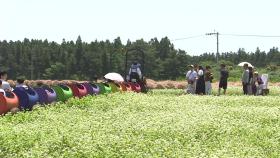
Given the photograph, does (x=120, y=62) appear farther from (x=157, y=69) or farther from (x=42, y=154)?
(x=42, y=154)

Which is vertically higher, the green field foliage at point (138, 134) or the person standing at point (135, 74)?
the person standing at point (135, 74)

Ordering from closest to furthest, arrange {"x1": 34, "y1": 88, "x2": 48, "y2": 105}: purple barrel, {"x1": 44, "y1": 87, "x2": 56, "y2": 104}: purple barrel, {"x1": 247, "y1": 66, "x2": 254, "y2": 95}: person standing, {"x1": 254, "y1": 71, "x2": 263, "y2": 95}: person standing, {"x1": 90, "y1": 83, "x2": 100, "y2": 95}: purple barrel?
1. {"x1": 34, "y1": 88, "x2": 48, "y2": 105}: purple barrel
2. {"x1": 44, "y1": 87, "x2": 56, "y2": 104}: purple barrel
3. {"x1": 90, "y1": 83, "x2": 100, "y2": 95}: purple barrel
4. {"x1": 247, "y1": 66, "x2": 254, "y2": 95}: person standing
5. {"x1": 254, "y1": 71, "x2": 263, "y2": 95}: person standing

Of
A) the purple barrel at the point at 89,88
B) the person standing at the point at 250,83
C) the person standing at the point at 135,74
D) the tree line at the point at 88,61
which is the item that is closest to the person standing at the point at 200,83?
the person standing at the point at 250,83

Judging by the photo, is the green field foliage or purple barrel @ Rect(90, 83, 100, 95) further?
purple barrel @ Rect(90, 83, 100, 95)

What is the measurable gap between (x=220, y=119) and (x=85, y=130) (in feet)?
17.9

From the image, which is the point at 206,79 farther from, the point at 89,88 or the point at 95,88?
the point at 89,88

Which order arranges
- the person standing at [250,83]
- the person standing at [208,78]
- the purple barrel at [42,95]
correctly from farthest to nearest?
the person standing at [208,78] → the person standing at [250,83] → the purple barrel at [42,95]

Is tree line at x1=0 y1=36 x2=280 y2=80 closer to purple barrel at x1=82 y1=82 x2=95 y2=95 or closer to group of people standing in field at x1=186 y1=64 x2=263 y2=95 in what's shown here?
group of people standing in field at x1=186 y1=64 x2=263 y2=95

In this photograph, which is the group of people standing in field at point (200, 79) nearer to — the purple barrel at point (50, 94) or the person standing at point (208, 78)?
the person standing at point (208, 78)

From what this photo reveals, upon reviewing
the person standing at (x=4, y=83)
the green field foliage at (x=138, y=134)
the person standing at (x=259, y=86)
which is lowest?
the green field foliage at (x=138, y=134)

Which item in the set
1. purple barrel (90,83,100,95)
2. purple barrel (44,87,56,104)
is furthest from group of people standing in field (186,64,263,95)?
purple barrel (44,87,56,104)

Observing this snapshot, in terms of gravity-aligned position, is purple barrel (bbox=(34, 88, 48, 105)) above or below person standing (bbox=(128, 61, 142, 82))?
below

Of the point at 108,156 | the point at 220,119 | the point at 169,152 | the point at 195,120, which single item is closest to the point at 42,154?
the point at 108,156

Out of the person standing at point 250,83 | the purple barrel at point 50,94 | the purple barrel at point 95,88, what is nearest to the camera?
the purple barrel at point 50,94
